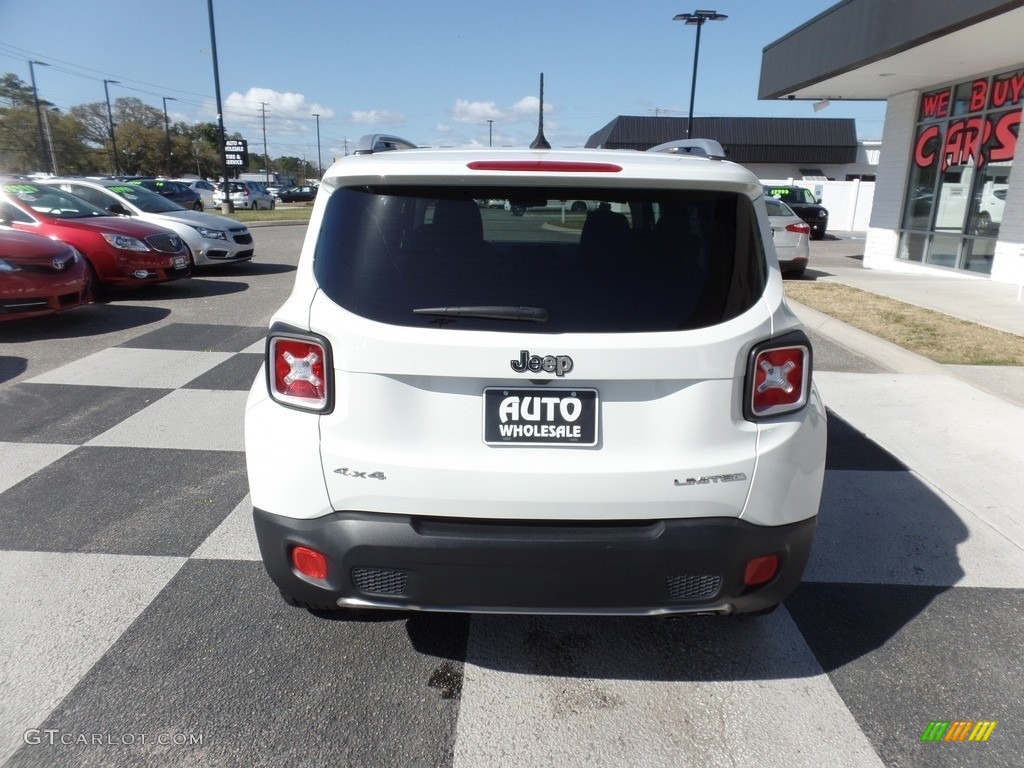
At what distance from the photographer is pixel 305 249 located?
235 cm

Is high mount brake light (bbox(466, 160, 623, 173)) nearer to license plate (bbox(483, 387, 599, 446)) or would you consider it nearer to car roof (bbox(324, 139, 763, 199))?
car roof (bbox(324, 139, 763, 199))

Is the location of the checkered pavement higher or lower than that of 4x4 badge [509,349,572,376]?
lower

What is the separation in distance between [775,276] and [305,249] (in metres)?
1.49

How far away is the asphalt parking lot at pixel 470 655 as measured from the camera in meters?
2.29

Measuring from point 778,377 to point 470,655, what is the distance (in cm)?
149

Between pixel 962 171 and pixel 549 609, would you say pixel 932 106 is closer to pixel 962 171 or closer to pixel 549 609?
pixel 962 171

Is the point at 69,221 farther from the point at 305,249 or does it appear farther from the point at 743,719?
the point at 743,719

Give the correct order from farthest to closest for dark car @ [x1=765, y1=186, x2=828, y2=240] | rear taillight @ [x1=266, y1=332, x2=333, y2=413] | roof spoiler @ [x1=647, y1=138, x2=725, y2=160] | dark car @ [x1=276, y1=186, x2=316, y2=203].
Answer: dark car @ [x1=276, y1=186, x2=316, y2=203] → dark car @ [x1=765, y1=186, x2=828, y2=240] → roof spoiler @ [x1=647, y1=138, x2=725, y2=160] → rear taillight @ [x1=266, y1=332, x2=333, y2=413]

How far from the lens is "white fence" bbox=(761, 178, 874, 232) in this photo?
32.4 m

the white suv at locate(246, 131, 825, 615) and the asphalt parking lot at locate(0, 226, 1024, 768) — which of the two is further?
the asphalt parking lot at locate(0, 226, 1024, 768)

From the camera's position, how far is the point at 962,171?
13.8m

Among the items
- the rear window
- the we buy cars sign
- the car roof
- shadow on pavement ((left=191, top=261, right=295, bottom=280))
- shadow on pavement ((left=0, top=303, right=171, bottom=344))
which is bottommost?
shadow on pavement ((left=0, top=303, right=171, bottom=344))

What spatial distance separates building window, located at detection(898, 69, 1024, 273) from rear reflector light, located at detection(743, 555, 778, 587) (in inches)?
527

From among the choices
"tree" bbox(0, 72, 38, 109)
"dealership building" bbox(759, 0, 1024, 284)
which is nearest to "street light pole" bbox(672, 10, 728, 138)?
"dealership building" bbox(759, 0, 1024, 284)
